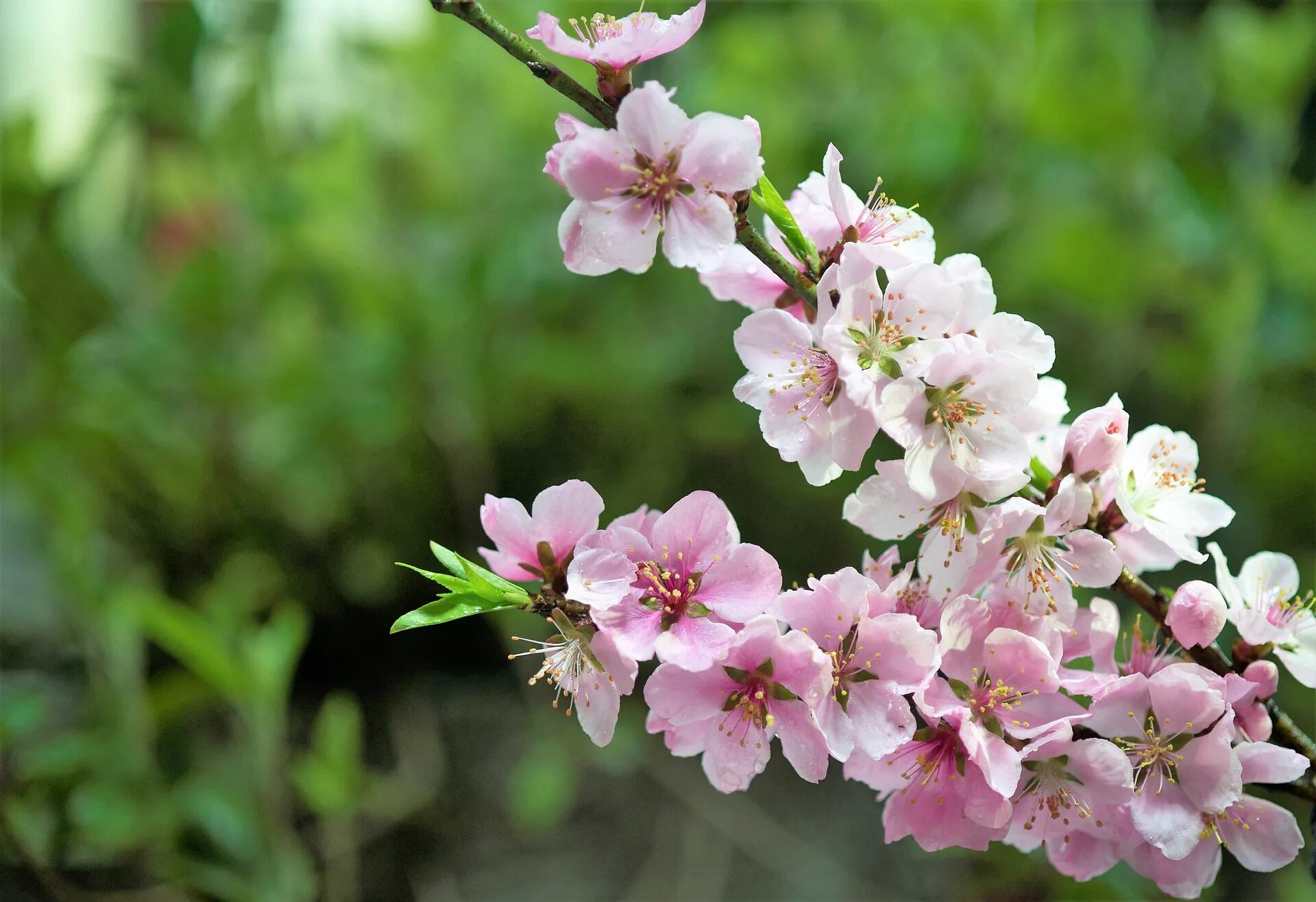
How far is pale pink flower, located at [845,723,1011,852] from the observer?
328 millimetres

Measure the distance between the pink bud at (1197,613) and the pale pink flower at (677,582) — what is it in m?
0.14

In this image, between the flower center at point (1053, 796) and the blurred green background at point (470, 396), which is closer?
the flower center at point (1053, 796)

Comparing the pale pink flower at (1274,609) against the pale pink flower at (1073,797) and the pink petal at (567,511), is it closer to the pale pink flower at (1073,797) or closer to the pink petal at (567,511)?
the pale pink flower at (1073,797)

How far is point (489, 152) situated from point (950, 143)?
56cm

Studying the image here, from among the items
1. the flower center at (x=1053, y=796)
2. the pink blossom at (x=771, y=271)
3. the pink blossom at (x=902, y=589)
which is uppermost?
the pink blossom at (x=771, y=271)

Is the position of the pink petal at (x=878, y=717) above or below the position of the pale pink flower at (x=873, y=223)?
below

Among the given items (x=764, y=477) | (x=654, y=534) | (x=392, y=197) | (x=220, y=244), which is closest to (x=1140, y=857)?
(x=654, y=534)

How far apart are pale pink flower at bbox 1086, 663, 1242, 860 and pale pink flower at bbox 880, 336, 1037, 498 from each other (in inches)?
3.5

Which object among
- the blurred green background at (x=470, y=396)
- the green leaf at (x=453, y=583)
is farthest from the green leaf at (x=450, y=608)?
the blurred green background at (x=470, y=396)

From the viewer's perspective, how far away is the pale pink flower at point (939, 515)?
A: 333 millimetres

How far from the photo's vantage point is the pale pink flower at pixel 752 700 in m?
0.32

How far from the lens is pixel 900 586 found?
0.35 m

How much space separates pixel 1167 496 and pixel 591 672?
0.23 m

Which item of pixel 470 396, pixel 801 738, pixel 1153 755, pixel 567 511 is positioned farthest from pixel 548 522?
pixel 470 396
